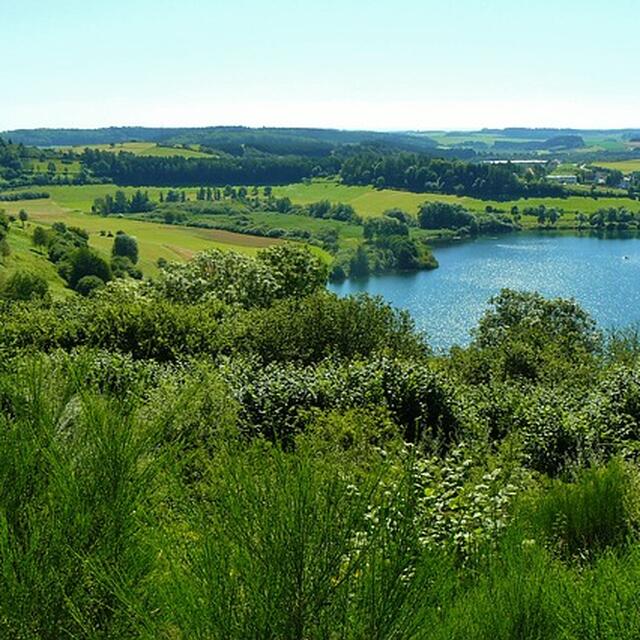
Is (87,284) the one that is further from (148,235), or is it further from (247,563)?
(247,563)

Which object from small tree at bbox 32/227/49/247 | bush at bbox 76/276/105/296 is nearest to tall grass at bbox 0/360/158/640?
bush at bbox 76/276/105/296

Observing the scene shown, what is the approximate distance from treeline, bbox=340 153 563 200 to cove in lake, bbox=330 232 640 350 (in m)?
28.1

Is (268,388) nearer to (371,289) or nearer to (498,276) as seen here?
(371,289)

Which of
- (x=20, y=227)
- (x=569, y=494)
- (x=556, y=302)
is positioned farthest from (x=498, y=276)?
(x=569, y=494)

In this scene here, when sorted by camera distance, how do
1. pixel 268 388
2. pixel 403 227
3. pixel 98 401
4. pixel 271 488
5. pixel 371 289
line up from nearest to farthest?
pixel 271 488 → pixel 98 401 → pixel 268 388 → pixel 371 289 → pixel 403 227

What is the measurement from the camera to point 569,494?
7.95 metres

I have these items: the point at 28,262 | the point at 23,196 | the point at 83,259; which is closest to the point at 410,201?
the point at 23,196

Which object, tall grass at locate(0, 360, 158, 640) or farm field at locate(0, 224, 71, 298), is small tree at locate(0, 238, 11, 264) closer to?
farm field at locate(0, 224, 71, 298)

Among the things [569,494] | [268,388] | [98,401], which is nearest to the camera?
[98,401]

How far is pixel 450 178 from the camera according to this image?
128 meters

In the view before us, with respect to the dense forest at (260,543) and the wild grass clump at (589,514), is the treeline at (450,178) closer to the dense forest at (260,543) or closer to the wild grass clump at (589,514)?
the wild grass clump at (589,514)

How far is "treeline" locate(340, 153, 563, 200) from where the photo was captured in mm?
123375

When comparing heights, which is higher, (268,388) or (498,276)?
(268,388)

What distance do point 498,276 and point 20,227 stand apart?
157ft
